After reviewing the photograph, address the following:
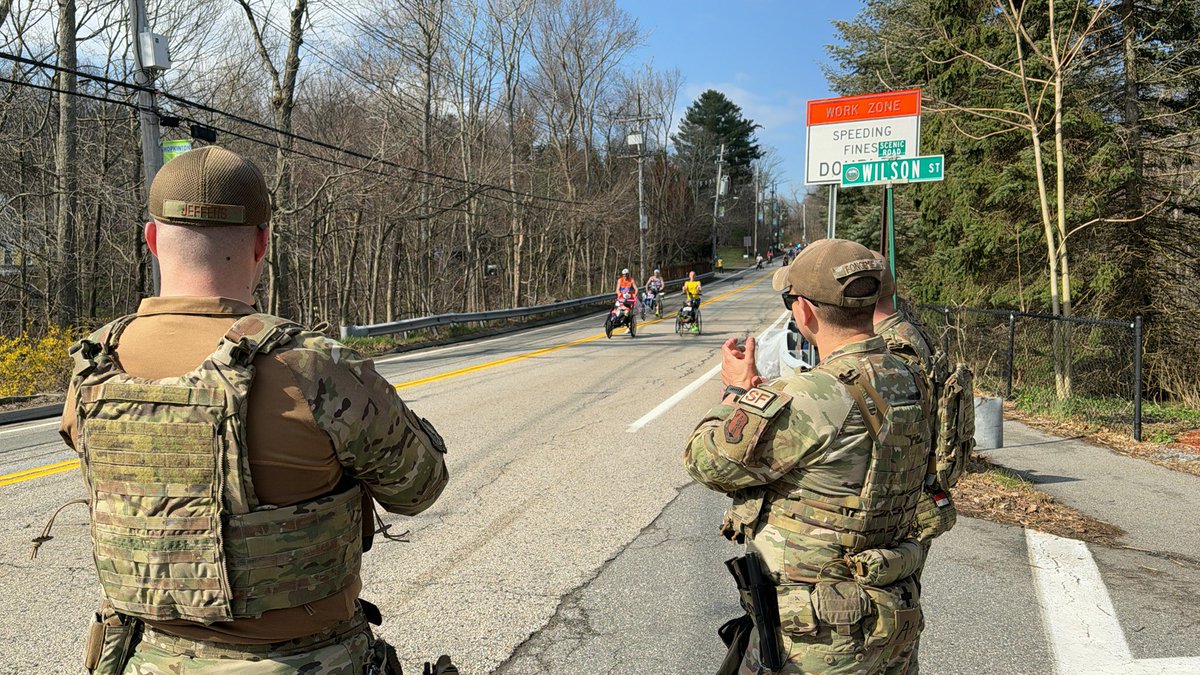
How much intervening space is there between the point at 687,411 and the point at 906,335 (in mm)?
6245

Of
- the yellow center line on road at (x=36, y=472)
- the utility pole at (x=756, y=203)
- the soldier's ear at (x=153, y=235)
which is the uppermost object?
the utility pole at (x=756, y=203)

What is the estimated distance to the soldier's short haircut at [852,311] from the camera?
7.24 ft

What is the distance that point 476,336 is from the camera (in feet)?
74.7

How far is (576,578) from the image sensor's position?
4.42 m

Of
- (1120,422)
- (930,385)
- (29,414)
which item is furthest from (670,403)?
(29,414)

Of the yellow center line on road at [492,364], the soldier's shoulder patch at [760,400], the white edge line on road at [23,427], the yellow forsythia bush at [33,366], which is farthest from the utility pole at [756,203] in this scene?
the soldier's shoulder patch at [760,400]

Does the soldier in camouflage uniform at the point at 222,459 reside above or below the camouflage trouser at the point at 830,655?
above

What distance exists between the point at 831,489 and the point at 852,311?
523 millimetres

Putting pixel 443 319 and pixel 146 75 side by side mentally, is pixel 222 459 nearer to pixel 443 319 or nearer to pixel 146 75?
pixel 146 75

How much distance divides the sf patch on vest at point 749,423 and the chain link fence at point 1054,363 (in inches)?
351

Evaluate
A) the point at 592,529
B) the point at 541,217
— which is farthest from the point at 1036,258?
the point at 541,217

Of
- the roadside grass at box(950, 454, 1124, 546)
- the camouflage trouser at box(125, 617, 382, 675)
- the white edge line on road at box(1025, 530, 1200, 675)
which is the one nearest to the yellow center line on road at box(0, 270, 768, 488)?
the camouflage trouser at box(125, 617, 382, 675)

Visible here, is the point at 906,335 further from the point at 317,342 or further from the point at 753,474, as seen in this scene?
the point at 317,342

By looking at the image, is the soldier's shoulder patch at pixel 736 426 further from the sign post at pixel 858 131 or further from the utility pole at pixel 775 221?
the utility pole at pixel 775 221
